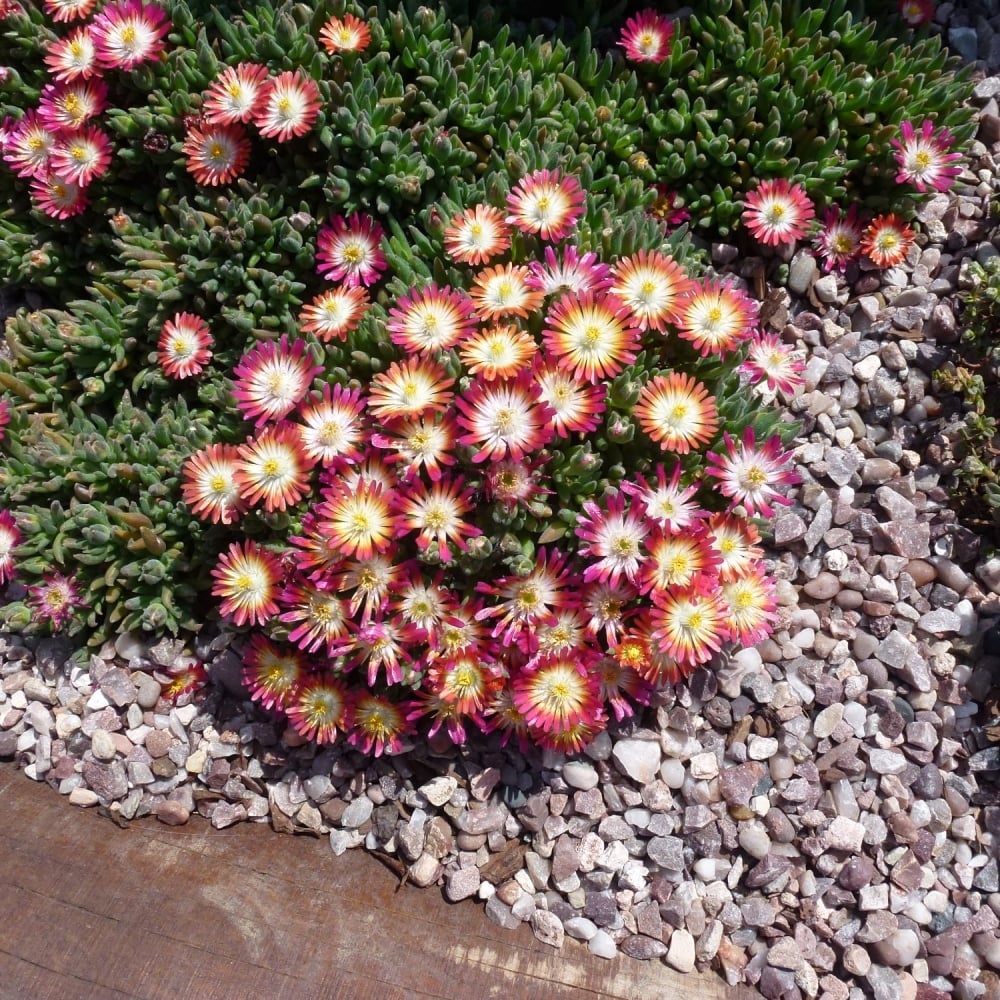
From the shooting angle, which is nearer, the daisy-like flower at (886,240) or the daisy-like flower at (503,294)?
the daisy-like flower at (503,294)

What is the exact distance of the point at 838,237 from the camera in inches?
119

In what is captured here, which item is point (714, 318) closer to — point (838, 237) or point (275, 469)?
point (838, 237)

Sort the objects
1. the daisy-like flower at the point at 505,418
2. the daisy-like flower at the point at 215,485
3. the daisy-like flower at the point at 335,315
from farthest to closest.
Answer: the daisy-like flower at the point at 335,315, the daisy-like flower at the point at 215,485, the daisy-like flower at the point at 505,418

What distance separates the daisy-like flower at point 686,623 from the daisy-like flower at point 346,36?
6.79ft

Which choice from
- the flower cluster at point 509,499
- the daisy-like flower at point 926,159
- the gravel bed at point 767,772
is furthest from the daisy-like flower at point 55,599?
the daisy-like flower at point 926,159

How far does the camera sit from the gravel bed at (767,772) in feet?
8.02

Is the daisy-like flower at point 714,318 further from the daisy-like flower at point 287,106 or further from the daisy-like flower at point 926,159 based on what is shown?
the daisy-like flower at point 287,106

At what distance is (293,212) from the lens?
9.67 feet

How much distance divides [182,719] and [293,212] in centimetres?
175

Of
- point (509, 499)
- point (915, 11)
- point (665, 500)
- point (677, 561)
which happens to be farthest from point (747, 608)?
point (915, 11)

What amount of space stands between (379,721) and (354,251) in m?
1.50

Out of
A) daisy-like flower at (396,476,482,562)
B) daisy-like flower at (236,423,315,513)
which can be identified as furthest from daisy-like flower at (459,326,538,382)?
daisy-like flower at (236,423,315,513)

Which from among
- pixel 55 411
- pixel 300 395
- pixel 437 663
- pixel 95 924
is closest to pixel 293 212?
pixel 300 395

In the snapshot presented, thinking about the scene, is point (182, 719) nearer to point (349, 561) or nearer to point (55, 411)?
point (349, 561)
